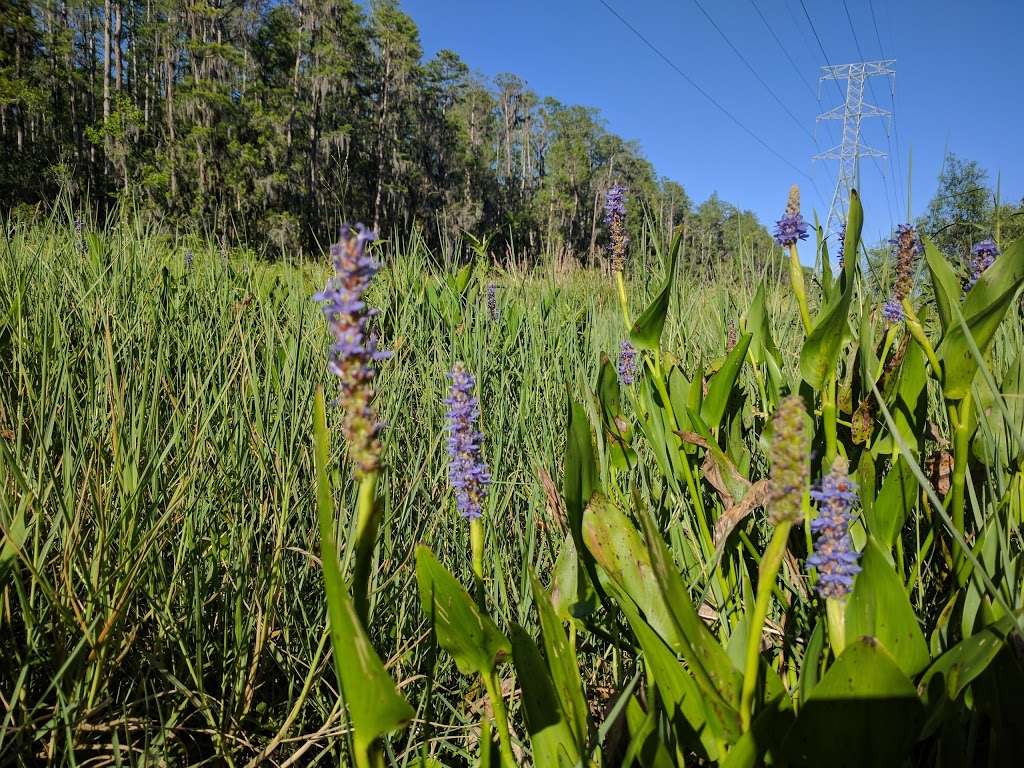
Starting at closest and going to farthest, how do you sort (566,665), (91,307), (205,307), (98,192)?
1. (566,665)
2. (91,307)
3. (205,307)
4. (98,192)

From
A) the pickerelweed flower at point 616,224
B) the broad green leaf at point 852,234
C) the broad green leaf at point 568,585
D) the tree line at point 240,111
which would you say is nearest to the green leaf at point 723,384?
the broad green leaf at point 852,234

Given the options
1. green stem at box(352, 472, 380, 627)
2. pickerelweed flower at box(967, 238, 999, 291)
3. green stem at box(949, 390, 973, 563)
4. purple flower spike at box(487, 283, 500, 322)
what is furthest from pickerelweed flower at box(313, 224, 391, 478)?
purple flower spike at box(487, 283, 500, 322)

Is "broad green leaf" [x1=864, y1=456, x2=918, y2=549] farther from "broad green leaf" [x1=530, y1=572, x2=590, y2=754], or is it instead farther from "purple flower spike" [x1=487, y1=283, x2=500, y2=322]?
"purple flower spike" [x1=487, y1=283, x2=500, y2=322]

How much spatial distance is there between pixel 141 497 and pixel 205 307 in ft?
3.40

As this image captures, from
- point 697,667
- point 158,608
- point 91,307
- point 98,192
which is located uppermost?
point 98,192

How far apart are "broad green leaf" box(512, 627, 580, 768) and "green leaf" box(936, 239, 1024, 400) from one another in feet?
2.31

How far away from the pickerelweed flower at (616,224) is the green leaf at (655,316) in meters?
0.20

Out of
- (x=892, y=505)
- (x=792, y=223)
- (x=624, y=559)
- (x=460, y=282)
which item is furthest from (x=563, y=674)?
(x=460, y=282)

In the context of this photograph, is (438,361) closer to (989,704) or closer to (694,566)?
(694,566)

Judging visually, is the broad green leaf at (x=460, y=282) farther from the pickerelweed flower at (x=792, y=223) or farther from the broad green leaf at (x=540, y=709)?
the broad green leaf at (x=540, y=709)

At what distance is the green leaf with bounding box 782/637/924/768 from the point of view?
0.51 meters

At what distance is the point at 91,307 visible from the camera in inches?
60.9

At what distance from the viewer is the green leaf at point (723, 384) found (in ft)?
3.53

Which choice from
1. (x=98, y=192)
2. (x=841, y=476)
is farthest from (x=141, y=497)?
(x=98, y=192)
